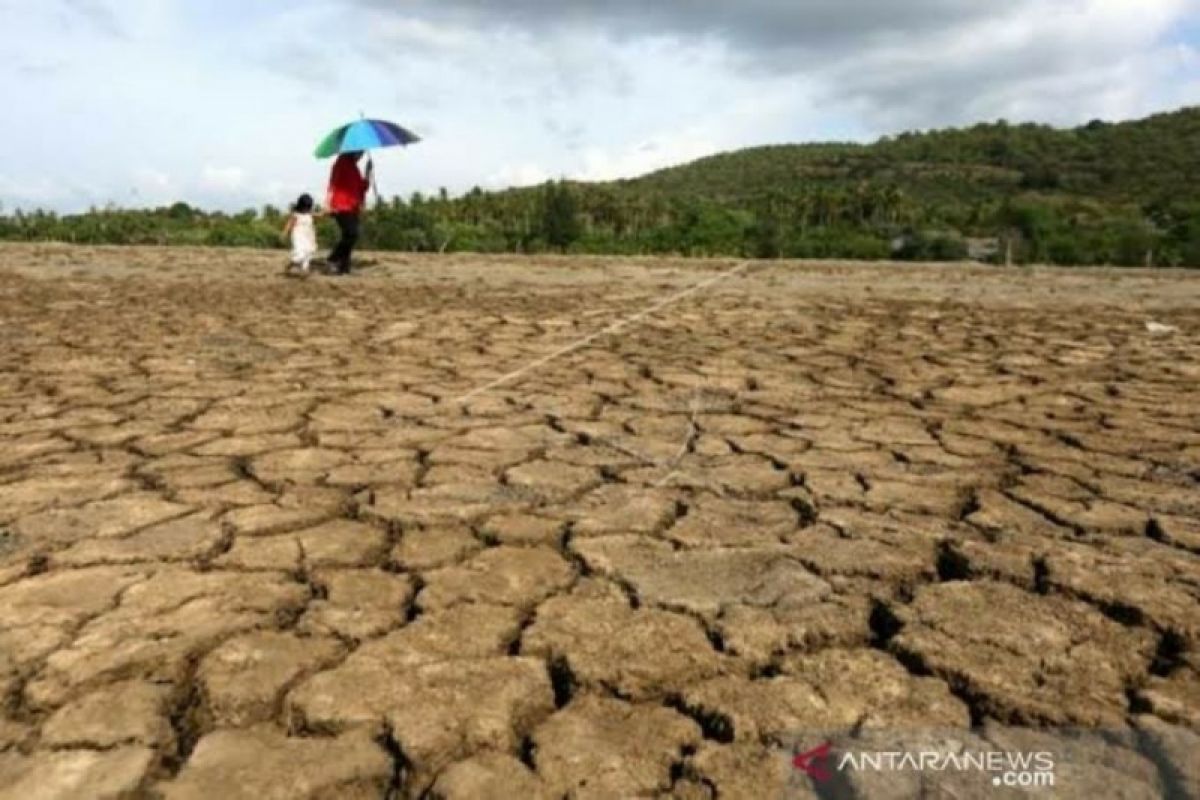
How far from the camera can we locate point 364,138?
7883 millimetres

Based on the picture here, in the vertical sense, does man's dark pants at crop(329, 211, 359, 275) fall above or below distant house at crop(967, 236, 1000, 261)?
above

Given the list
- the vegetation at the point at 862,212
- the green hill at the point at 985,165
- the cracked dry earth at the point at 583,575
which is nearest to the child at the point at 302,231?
the cracked dry earth at the point at 583,575

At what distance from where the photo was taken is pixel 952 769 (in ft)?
4.49

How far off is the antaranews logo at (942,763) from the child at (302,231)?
26.4ft

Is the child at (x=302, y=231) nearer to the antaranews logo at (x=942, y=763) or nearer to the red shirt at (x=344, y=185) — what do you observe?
the red shirt at (x=344, y=185)

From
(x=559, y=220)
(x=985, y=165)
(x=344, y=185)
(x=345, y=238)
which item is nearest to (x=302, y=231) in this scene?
(x=345, y=238)

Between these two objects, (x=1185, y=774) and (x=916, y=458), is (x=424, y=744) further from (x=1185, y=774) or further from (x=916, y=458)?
(x=916, y=458)

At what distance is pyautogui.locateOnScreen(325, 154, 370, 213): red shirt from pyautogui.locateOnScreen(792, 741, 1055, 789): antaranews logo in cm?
746

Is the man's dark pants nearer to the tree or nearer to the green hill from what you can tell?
the tree

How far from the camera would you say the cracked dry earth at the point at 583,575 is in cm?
142

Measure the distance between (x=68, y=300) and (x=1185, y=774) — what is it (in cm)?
666

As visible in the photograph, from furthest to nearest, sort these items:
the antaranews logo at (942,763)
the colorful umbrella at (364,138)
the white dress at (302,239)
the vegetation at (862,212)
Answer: the vegetation at (862,212) → the white dress at (302,239) → the colorful umbrella at (364,138) → the antaranews logo at (942,763)

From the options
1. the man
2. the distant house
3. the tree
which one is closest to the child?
the man

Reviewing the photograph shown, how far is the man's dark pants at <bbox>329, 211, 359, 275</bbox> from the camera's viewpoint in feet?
27.8
